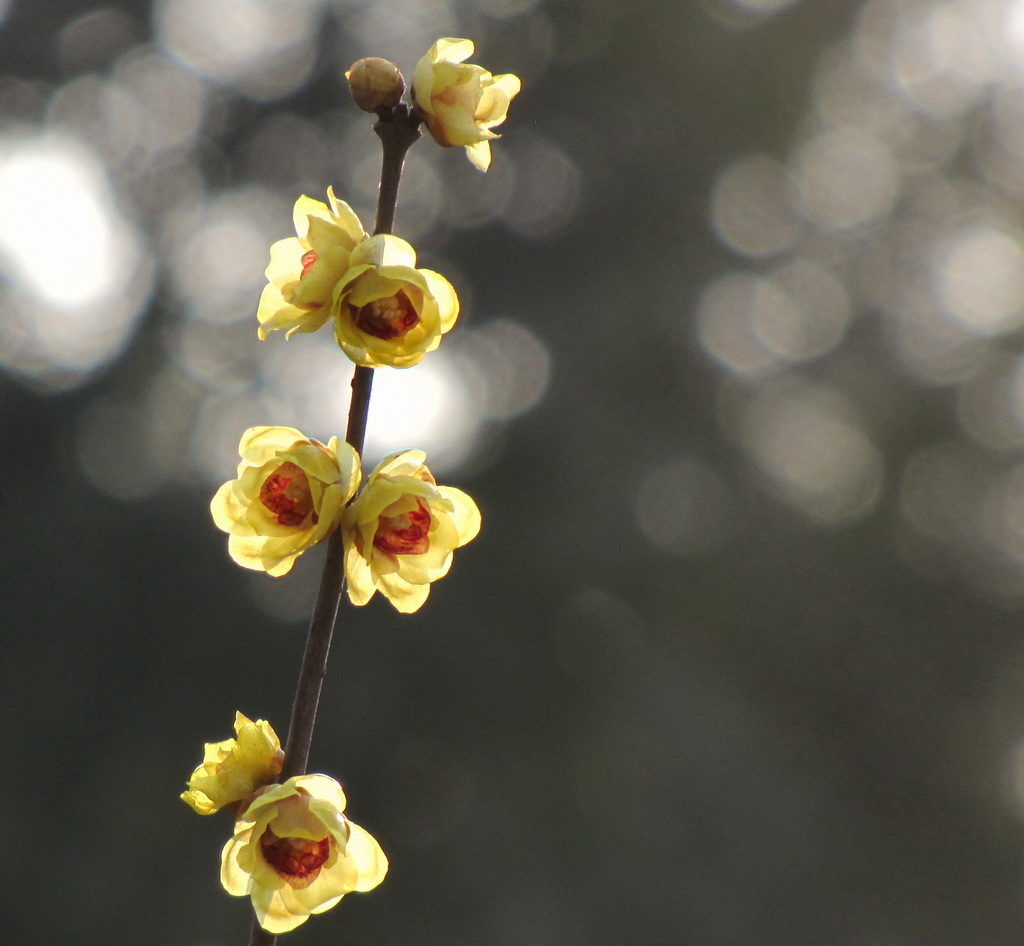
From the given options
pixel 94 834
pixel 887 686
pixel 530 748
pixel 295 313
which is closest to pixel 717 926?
pixel 530 748

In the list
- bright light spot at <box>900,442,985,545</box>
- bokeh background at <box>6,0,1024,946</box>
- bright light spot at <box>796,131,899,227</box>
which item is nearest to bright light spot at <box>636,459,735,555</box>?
bokeh background at <box>6,0,1024,946</box>

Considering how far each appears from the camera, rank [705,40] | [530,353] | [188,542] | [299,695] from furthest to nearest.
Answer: [705,40]
[530,353]
[188,542]
[299,695]

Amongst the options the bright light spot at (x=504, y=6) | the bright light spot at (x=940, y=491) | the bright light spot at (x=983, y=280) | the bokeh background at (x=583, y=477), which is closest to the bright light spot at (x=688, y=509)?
the bokeh background at (x=583, y=477)

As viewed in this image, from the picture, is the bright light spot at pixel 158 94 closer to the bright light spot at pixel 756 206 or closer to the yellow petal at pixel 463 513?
the bright light spot at pixel 756 206

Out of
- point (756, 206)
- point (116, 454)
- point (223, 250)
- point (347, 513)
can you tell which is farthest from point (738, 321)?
point (347, 513)

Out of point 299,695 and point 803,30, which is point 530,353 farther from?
point 299,695

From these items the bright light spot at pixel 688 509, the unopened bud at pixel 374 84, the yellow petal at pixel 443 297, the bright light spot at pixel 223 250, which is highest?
the unopened bud at pixel 374 84
